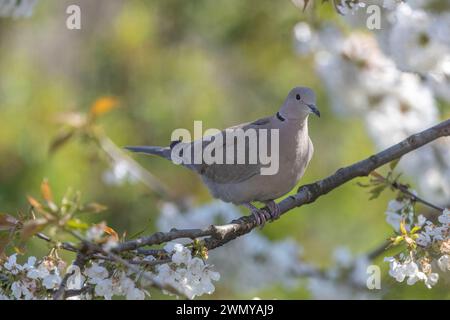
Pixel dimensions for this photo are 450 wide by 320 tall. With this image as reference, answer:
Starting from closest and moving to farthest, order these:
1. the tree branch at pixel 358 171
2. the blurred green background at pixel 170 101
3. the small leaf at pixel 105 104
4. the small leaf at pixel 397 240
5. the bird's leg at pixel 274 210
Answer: the small leaf at pixel 397 240 → the small leaf at pixel 105 104 → the tree branch at pixel 358 171 → the bird's leg at pixel 274 210 → the blurred green background at pixel 170 101

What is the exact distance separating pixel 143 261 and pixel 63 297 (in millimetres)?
204

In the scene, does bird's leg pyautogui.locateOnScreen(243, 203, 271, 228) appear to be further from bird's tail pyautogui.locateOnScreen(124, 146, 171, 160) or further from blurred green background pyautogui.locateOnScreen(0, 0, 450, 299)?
blurred green background pyautogui.locateOnScreen(0, 0, 450, 299)

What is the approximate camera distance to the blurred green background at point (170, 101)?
17.3ft

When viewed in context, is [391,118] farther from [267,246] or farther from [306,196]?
[306,196]

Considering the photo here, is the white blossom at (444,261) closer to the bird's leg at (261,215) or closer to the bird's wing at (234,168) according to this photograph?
the bird's leg at (261,215)

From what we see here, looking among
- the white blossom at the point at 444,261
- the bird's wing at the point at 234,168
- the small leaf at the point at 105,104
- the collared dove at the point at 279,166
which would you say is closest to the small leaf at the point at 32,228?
the small leaf at the point at 105,104

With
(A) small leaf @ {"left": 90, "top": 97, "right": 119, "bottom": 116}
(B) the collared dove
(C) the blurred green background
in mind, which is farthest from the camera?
(C) the blurred green background

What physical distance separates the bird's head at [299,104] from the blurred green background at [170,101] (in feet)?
6.02

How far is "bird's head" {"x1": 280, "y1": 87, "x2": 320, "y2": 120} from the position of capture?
3.00 metres

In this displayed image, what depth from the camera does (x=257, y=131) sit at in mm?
3041

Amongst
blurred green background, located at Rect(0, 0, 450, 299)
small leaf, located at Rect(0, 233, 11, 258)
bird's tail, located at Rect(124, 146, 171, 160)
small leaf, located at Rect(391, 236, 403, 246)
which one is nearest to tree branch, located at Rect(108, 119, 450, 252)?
small leaf, located at Rect(391, 236, 403, 246)

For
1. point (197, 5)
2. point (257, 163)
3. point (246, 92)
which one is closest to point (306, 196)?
point (257, 163)

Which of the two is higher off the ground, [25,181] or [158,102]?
[158,102]

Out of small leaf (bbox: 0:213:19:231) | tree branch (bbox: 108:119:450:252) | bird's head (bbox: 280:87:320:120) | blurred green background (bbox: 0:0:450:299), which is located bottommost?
small leaf (bbox: 0:213:19:231)
